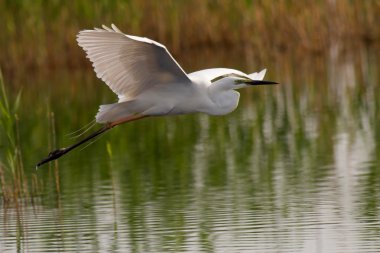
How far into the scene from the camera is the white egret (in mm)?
7406

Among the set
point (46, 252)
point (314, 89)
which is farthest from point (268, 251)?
point (314, 89)

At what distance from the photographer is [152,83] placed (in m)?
7.82

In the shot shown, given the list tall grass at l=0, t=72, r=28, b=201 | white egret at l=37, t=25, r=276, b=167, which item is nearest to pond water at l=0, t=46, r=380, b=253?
tall grass at l=0, t=72, r=28, b=201

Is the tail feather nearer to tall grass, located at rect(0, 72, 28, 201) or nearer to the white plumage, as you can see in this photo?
the white plumage

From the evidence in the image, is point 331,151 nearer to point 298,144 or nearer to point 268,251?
point 298,144

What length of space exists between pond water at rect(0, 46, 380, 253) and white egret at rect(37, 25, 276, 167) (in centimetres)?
57

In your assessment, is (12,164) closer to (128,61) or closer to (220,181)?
(128,61)

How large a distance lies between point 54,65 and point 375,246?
1111 centimetres

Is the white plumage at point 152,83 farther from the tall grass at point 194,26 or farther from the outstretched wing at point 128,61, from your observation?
the tall grass at point 194,26

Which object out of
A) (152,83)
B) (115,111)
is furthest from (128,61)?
(115,111)

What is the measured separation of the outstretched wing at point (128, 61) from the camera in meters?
7.21

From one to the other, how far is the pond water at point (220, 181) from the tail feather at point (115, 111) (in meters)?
0.47

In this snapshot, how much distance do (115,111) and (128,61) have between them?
0.44 metres

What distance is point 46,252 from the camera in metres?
7.18
